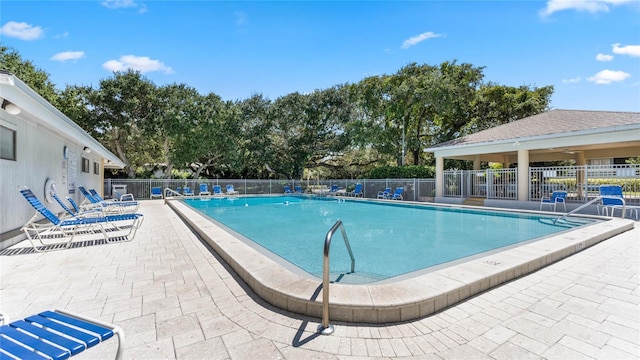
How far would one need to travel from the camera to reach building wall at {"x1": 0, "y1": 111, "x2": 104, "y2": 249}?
5656 millimetres

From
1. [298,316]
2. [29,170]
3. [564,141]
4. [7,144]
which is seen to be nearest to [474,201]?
[564,141]

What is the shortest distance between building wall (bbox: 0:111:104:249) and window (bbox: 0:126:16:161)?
3.7 inches

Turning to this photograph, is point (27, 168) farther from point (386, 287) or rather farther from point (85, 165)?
point (386, 287)

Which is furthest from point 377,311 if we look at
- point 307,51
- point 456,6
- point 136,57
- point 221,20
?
point 136,57

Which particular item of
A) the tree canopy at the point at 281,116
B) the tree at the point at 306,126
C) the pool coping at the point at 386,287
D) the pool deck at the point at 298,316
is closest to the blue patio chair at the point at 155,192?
the tree canopy at the point at 281,116

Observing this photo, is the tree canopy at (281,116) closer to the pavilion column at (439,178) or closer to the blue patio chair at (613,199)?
the pavilion column at (439,178)

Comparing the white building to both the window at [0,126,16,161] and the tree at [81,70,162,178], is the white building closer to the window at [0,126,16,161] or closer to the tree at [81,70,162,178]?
→ the window at [0,126,16,161]

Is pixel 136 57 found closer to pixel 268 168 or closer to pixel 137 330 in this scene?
pixel 268 168

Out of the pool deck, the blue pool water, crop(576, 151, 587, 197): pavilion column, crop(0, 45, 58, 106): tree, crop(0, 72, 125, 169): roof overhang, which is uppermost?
crop(0, 45, 58, 106): tree

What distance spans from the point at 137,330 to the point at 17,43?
2721cm

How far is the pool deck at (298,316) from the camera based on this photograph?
2.36 metres

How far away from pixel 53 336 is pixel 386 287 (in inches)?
106

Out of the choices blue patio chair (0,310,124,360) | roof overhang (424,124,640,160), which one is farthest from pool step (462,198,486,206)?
blue patio chair (0,310,124,360)

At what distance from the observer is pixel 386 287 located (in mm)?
3215
